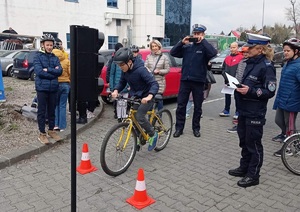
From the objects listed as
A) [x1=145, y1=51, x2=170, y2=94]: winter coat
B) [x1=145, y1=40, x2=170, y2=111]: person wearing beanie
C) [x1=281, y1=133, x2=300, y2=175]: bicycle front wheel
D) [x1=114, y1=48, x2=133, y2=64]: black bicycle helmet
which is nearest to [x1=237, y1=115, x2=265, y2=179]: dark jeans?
[x1=281, y1=133, x2=300, y2=175]: bicycle front wheel

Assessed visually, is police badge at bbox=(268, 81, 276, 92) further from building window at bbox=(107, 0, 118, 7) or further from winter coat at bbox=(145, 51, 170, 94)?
building window at bbox=(107, 0, 118, 7)

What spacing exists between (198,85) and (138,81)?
199 cm

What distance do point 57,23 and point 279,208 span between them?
27827mm

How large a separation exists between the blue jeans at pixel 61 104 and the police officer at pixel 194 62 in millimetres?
2308

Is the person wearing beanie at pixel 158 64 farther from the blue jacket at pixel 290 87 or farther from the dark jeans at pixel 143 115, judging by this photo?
the blue jacket at pixel 290 87

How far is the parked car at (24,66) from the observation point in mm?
14242

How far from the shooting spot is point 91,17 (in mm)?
31297

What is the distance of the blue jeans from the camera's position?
6152 mm

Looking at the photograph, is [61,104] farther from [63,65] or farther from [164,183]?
[164,183]

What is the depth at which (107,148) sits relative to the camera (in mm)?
4156

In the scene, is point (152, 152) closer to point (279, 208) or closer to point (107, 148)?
point (107, 148)

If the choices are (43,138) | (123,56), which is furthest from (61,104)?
(123,56)

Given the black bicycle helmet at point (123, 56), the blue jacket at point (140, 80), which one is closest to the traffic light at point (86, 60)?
the black bicycle helmet at point (123, 56)

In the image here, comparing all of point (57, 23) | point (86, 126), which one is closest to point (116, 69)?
point (86, 126)
